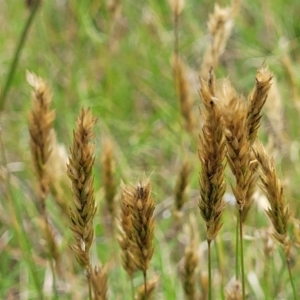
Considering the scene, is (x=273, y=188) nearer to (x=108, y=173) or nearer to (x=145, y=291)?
(x=145, y=291)

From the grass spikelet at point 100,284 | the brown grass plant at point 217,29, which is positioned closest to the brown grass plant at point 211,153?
the grass spikelet at point 100,284

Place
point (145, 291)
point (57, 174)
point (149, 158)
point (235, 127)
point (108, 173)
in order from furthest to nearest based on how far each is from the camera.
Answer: point (149, 158), point (57, 174), point (108, 173), point (145, 291), point (235, 127)

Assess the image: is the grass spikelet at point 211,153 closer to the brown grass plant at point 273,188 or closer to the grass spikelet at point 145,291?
the brown grass plant at point 273,188

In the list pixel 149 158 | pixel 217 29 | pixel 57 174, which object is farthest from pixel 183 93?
pixel 149 158

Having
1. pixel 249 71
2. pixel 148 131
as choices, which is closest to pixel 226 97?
pixel 148 131

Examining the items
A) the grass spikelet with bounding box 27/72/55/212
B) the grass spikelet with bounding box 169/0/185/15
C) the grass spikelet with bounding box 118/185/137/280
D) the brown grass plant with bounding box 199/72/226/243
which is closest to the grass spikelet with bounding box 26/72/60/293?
the grass spikelet with bounding box 27/72/55/212

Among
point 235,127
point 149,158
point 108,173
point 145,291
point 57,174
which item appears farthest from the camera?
point 149,158

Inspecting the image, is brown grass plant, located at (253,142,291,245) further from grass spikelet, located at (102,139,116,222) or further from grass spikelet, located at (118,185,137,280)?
grass spikelet, located at (102,139,116,222)

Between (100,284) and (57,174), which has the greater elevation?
(57,174)
